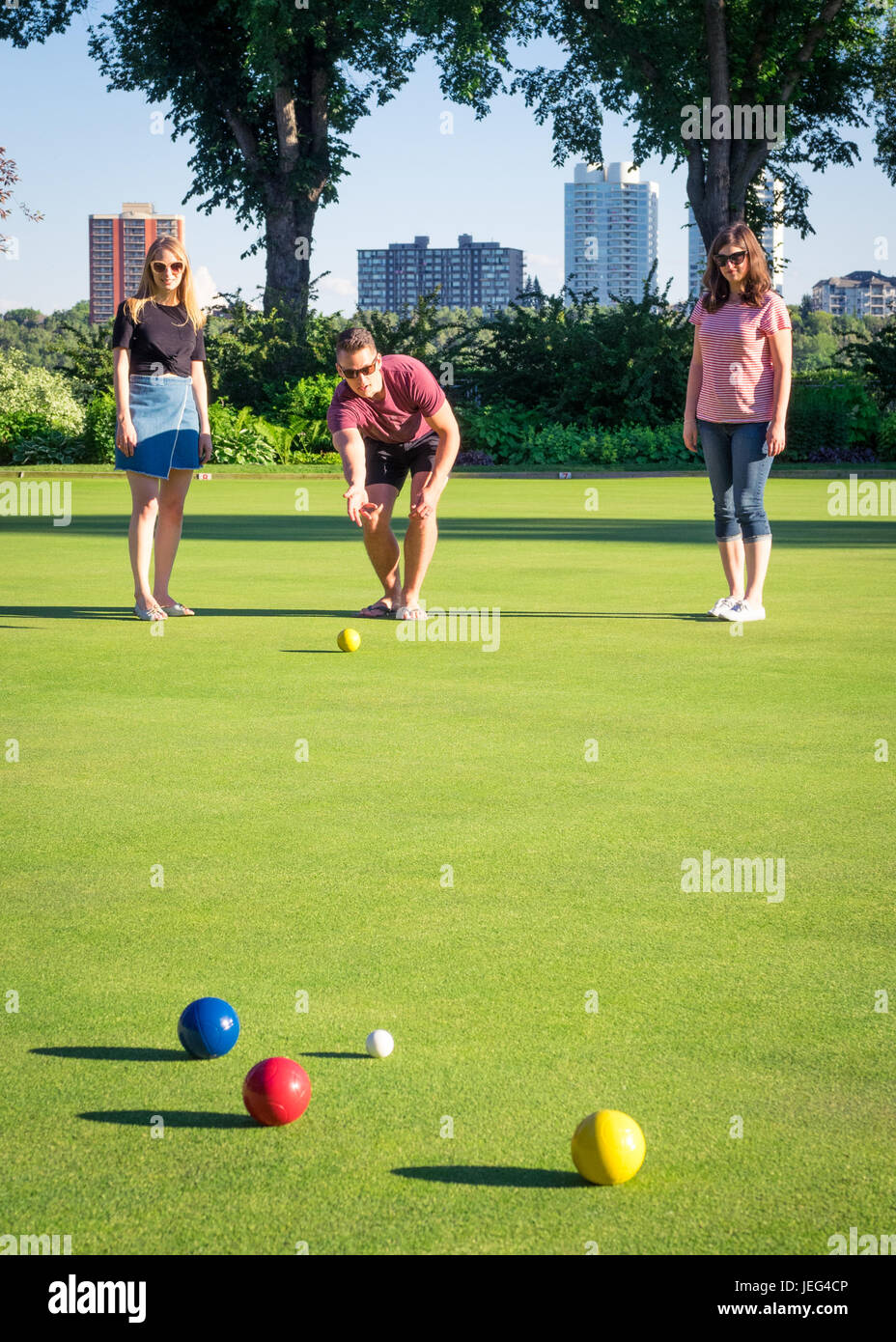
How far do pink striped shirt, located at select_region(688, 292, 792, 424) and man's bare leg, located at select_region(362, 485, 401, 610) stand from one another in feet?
7.08

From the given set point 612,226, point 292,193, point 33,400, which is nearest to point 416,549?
point 33,400

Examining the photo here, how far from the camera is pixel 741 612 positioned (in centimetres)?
975

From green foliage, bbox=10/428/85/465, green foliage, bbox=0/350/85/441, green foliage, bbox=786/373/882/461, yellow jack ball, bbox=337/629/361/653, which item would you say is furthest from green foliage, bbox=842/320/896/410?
yellow jack ball, bbox=337/629/361/653

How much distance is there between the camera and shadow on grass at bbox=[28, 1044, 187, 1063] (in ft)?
10.2

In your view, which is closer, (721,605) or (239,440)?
(721,605)

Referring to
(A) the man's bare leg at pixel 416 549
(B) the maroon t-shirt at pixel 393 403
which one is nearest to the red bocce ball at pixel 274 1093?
(B) the maroon t-shirt at pixel 393 403

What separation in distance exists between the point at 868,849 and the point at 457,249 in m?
171

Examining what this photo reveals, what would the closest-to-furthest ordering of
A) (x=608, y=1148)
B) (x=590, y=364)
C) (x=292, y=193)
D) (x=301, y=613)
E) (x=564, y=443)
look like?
(x=608, y=1148), (x=301, y=613), (x=564, y=443), (x=590, y=364), (x=292, y=193)

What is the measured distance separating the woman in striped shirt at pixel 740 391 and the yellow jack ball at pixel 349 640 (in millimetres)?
2398

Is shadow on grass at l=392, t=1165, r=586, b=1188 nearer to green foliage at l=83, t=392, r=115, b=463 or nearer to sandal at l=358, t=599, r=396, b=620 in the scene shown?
sandal at l=358, t=599, r=396, b=620

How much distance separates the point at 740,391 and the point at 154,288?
3.66 metres

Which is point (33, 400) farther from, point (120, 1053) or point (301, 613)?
point (120, 1053)
